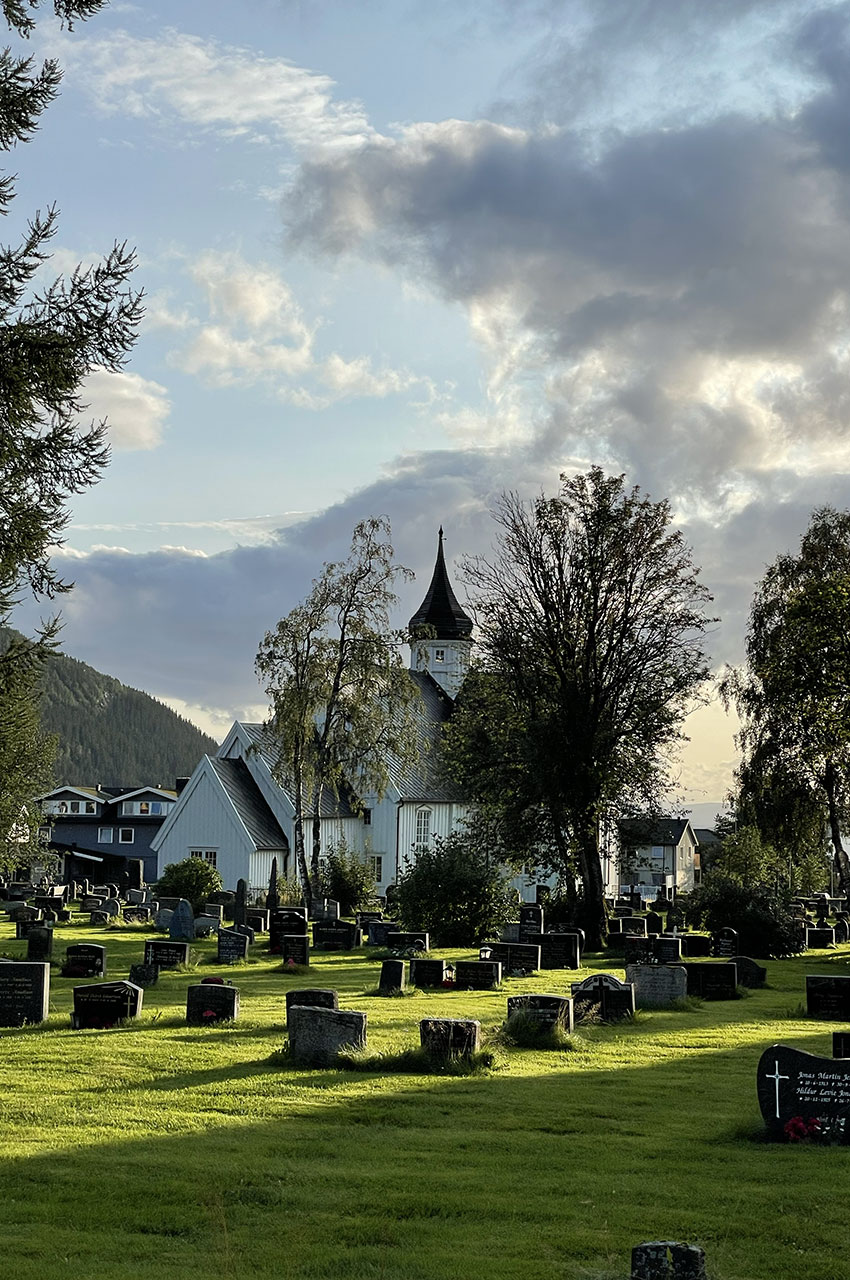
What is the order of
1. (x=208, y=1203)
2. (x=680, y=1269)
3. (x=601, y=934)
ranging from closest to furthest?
(x=680, y=1269), (x=208, y=1203), (x=601, y=934)

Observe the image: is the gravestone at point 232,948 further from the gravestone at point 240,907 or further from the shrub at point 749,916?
the shrub at point 749,916

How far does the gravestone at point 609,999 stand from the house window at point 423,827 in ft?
130

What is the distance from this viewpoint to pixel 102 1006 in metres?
17.7

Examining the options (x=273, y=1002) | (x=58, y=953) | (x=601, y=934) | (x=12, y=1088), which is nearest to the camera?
(x=12, y=1088)

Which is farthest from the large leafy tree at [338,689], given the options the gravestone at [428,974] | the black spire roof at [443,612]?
the black spire roof at [443,612]

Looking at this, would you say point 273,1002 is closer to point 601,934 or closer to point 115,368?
point 115,368

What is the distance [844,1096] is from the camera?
1160 cm

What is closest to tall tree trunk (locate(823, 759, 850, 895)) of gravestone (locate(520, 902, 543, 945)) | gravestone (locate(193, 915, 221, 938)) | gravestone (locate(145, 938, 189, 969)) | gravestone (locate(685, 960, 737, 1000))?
gravestone (locate(520, 902, 543, 945))

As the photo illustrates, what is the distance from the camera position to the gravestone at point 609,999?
19.1 meters

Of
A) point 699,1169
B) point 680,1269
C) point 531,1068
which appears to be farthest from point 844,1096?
point 680,1269

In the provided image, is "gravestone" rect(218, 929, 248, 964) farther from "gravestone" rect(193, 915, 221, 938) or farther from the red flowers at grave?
the red flowers at grave

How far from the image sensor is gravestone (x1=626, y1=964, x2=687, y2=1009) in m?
21.5

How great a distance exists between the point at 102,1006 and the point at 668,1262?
1246 centimetres

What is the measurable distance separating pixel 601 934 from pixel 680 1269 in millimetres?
29679
